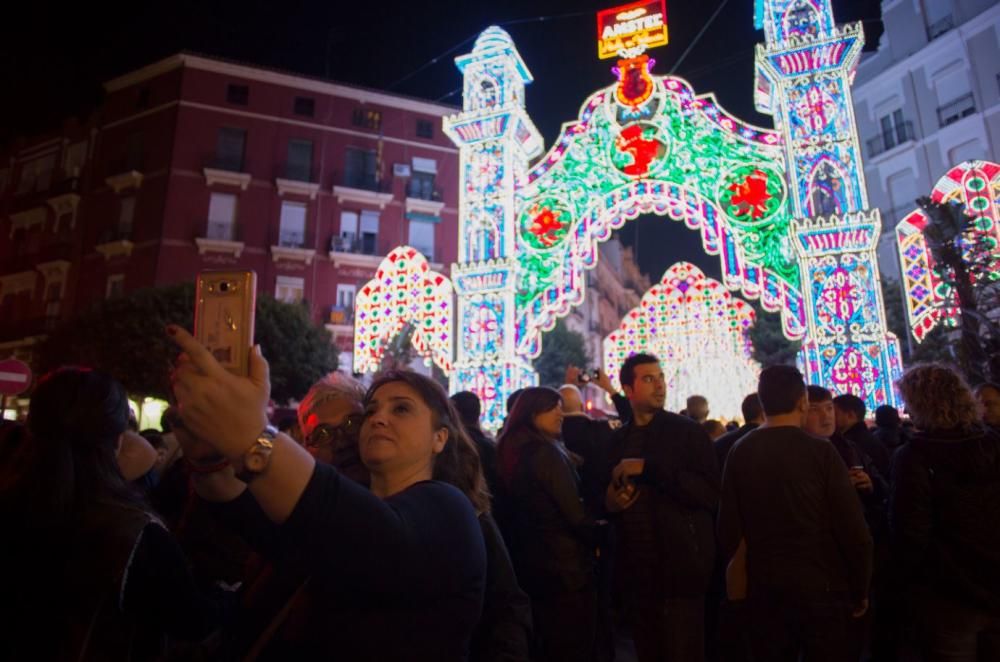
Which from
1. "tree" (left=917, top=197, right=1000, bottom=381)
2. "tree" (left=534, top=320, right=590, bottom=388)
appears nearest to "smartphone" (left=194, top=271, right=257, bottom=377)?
"tree" (left=917, top=197, right=1000, bottom=381)

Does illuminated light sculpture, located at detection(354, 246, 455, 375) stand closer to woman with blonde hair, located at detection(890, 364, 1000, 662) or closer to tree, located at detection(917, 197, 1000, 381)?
tree, located at detection(917, 197, 1000, 381)

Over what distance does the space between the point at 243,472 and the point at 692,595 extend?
3.06 metres

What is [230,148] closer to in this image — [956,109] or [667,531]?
[667,531]

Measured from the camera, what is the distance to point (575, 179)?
13719 millimetres

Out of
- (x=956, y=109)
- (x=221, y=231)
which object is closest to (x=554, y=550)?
(x=221, y=231)

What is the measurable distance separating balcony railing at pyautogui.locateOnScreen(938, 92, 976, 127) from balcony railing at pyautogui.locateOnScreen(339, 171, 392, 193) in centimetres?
2044

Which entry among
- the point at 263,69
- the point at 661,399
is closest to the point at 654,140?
the point at 661,399

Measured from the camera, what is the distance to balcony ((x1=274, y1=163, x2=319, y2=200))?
82.0ft

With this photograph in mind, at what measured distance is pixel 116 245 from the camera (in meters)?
23.8

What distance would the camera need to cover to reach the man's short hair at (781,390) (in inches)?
129

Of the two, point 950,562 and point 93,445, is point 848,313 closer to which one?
point 950,562

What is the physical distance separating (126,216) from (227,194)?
13.2 feet

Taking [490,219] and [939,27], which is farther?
[939,27]

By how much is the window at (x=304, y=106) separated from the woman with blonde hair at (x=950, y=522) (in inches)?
1048
